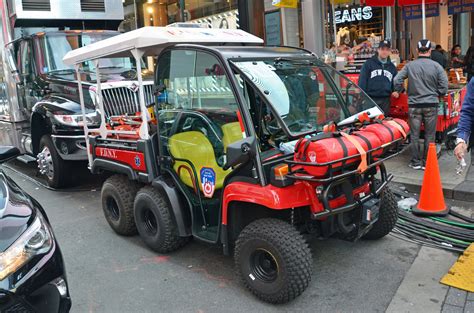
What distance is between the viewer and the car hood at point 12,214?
2664mm

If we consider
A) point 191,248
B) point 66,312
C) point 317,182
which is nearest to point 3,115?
point 191,248

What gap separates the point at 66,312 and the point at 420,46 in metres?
5.83

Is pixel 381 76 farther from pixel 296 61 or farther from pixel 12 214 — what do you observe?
pixel 12 214

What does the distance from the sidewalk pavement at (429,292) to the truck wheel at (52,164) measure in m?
5.29

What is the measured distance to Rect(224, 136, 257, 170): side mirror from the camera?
3.24 meters

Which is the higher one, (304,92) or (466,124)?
(304,92)

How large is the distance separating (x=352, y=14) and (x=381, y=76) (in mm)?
7411

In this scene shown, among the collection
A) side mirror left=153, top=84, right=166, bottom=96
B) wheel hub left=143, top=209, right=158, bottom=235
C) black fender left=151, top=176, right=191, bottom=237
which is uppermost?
side mirror left=153, top=84, right=166, bottom=96

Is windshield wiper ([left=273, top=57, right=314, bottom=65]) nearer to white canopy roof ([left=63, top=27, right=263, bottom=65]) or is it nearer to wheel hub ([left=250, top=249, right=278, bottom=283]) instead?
white canopy roof ([left=63, top=27, right=263, bottom=65])

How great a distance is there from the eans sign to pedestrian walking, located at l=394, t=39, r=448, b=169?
293 inches

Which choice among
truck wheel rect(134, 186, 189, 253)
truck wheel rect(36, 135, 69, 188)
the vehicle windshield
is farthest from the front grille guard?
truck wheel rect(36, 135, 69, 188)

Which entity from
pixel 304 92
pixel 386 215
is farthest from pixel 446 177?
pixel 304 92

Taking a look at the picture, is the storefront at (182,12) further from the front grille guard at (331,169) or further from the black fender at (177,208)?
the front grille guard at (331,169)

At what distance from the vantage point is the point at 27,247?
105 inches
